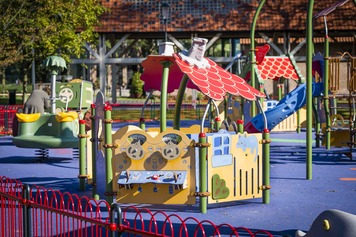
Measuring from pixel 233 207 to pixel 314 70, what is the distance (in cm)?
1100

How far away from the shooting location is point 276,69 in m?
23.2

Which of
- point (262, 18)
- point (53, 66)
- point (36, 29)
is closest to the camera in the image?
point (53, 66)

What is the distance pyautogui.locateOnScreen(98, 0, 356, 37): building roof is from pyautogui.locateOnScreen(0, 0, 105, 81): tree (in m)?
2.16

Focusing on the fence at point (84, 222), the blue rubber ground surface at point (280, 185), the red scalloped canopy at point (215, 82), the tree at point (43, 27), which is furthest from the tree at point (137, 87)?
the fence at point (84, 222)

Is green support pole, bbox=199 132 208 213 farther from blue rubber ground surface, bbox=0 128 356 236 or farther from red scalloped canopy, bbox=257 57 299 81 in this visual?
red scalloped canopy, bbox=257 57 299 81

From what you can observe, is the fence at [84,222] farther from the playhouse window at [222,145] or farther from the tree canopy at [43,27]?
→ the tree canopy at [43,27]

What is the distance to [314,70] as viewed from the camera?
19.5 meters

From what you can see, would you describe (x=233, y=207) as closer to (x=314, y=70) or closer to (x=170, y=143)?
(x=170, y=143)

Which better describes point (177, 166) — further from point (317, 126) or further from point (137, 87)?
point (137, 87)

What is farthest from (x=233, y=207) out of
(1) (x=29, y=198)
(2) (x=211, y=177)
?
(1) (x=29, y=198)

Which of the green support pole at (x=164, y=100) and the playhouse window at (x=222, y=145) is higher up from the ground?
the green support pole at (x=164, y=100)

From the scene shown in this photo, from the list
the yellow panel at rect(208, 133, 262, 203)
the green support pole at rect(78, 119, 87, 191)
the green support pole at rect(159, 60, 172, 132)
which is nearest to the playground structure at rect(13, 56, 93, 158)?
the green support pole at rect(78, 119, 87, 191)

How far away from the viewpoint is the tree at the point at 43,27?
1021 inches

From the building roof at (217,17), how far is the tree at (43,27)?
216cm
